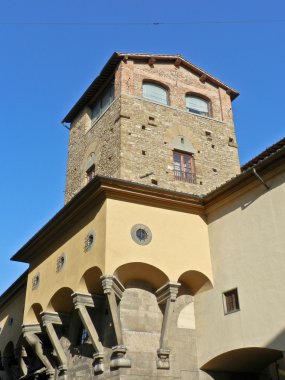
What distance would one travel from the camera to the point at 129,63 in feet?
59.9

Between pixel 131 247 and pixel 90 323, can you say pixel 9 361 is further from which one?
pixel 131 247

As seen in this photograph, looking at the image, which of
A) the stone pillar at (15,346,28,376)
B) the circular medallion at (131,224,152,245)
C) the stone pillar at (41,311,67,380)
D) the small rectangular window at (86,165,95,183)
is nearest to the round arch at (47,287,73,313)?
the stone pillar at (41,311,67,380)

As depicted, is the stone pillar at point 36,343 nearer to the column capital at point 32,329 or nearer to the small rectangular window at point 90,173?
the column capital at point 32,329

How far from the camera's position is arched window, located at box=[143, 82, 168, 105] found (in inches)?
709

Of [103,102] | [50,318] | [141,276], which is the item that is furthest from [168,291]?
[103,102]

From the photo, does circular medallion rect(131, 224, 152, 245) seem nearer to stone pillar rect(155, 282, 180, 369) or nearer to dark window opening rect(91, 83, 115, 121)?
stone pillar rect(155, 282, 180, 369)

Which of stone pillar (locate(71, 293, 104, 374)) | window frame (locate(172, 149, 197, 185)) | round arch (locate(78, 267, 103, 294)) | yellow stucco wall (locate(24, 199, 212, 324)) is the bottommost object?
stone pillar (locate(71, 293, 104, 374))

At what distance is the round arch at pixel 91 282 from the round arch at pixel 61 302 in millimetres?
892

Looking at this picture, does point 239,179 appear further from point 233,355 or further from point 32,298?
point 32,298

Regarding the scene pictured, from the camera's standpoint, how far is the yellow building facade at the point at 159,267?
11922 mm

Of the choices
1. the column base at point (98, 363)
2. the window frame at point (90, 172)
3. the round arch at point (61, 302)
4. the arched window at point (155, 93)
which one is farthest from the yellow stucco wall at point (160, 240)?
the arched window at point (155, 93)

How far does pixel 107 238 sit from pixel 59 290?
2862mm

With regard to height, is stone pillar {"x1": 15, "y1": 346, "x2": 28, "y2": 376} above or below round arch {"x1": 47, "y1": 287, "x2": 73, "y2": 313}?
below

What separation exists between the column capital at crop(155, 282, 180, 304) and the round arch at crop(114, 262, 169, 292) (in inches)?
6.8
